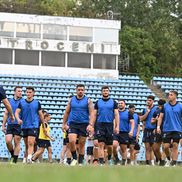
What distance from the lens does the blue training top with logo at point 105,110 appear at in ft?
60.5

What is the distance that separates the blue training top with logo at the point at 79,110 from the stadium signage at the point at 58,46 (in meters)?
23.9

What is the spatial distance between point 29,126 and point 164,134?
3.73 metres

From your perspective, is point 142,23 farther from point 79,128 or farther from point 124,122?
point 79,128

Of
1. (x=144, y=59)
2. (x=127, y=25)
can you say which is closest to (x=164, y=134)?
(x=144, y=59)

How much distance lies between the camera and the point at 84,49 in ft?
139

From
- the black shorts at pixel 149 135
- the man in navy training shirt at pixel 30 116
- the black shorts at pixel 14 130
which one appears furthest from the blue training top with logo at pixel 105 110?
the black shorts at pixel 149 135

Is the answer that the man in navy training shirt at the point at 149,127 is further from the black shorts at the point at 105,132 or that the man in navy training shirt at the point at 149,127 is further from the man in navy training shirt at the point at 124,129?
the black shorts at the point at 105,132

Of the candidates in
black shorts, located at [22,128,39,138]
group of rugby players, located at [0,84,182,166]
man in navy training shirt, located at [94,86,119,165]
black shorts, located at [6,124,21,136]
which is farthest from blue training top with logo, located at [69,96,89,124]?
black shorts, located at [6,124,21,136]

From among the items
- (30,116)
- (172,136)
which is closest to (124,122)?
(172,136)

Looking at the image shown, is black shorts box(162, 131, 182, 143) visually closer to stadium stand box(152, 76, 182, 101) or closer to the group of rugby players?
the group of rugby players

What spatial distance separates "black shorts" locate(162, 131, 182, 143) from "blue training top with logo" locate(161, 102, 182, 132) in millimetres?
101

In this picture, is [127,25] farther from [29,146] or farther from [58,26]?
[29,146]

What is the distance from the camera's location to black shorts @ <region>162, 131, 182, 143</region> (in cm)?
1861

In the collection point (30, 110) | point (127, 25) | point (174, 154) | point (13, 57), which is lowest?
point (174, 154)
